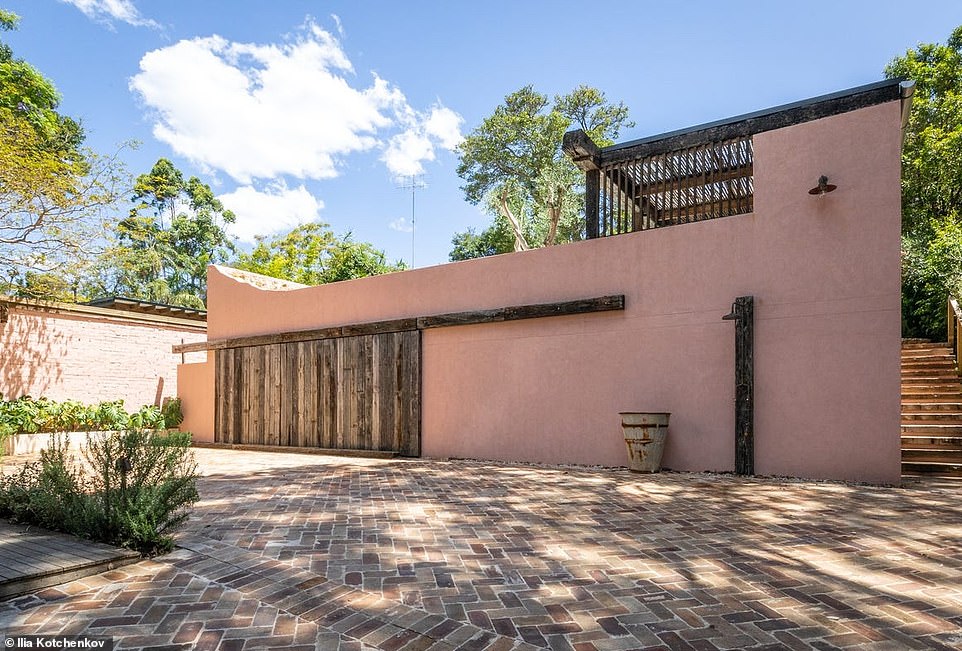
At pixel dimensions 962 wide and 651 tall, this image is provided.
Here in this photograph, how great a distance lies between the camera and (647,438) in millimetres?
6469

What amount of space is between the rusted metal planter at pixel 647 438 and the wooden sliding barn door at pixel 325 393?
11.4 ft

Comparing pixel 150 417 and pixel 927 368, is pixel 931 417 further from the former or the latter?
pixel 150 417

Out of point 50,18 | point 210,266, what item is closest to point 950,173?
point 210,266

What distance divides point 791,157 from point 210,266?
35.9 ft

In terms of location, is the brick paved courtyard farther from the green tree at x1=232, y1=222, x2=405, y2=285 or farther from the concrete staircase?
the green tree at x1=232, y1=222, x2=405, y2=285

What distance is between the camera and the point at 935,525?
4.01 meters

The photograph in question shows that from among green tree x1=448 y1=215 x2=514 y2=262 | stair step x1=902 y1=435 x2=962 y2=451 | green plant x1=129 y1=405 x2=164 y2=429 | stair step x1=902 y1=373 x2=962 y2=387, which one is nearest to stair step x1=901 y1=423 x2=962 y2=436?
stair step x1=902 y1=435 x2=962 y2=451

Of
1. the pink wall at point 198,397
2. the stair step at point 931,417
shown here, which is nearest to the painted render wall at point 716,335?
the stair step at point 931,417

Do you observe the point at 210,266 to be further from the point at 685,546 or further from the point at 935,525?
the point at 935,525

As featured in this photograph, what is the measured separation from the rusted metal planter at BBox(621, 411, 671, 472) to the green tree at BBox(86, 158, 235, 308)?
2507 centimetres

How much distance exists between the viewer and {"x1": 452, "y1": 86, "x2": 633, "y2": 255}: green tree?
2298 cm

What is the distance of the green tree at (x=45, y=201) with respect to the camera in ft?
33.9

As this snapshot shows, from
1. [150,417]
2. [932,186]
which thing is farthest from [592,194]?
[932,186]

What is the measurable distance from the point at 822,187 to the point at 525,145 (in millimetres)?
19693
